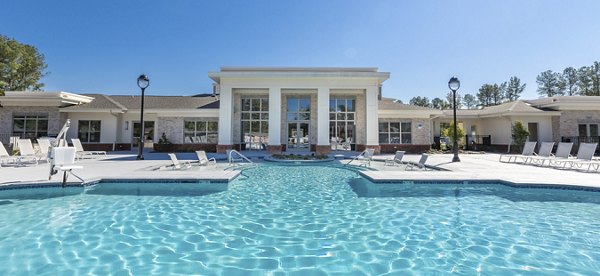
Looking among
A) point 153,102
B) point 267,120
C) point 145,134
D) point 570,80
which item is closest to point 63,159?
point 267,120

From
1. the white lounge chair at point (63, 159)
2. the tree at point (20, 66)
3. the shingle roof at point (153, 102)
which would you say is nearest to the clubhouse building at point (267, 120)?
the shingle roof at point (153, 102)

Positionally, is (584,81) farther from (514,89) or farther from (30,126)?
(30,126)

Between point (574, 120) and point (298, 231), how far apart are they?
28.4m

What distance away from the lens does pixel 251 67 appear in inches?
803

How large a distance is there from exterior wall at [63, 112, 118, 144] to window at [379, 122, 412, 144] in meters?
21.9

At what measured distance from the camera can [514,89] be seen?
5600 cm

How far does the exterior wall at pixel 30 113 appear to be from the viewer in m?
20.2

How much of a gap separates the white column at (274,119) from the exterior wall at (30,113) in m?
16.7

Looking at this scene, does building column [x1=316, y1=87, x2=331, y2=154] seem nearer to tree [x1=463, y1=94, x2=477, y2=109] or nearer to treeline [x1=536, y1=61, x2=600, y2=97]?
treeline [x1=536, y1=61, x2=600, y2=97]

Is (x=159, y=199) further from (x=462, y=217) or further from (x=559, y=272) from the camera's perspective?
(x=559, y=272)

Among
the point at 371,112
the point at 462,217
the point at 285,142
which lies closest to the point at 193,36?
the point at 285,142

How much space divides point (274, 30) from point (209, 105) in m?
9.04

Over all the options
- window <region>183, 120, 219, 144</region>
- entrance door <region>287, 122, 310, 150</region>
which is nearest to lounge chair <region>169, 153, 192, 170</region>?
window <region>183, 120, 219, 144</region>

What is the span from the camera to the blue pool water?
3.29m
